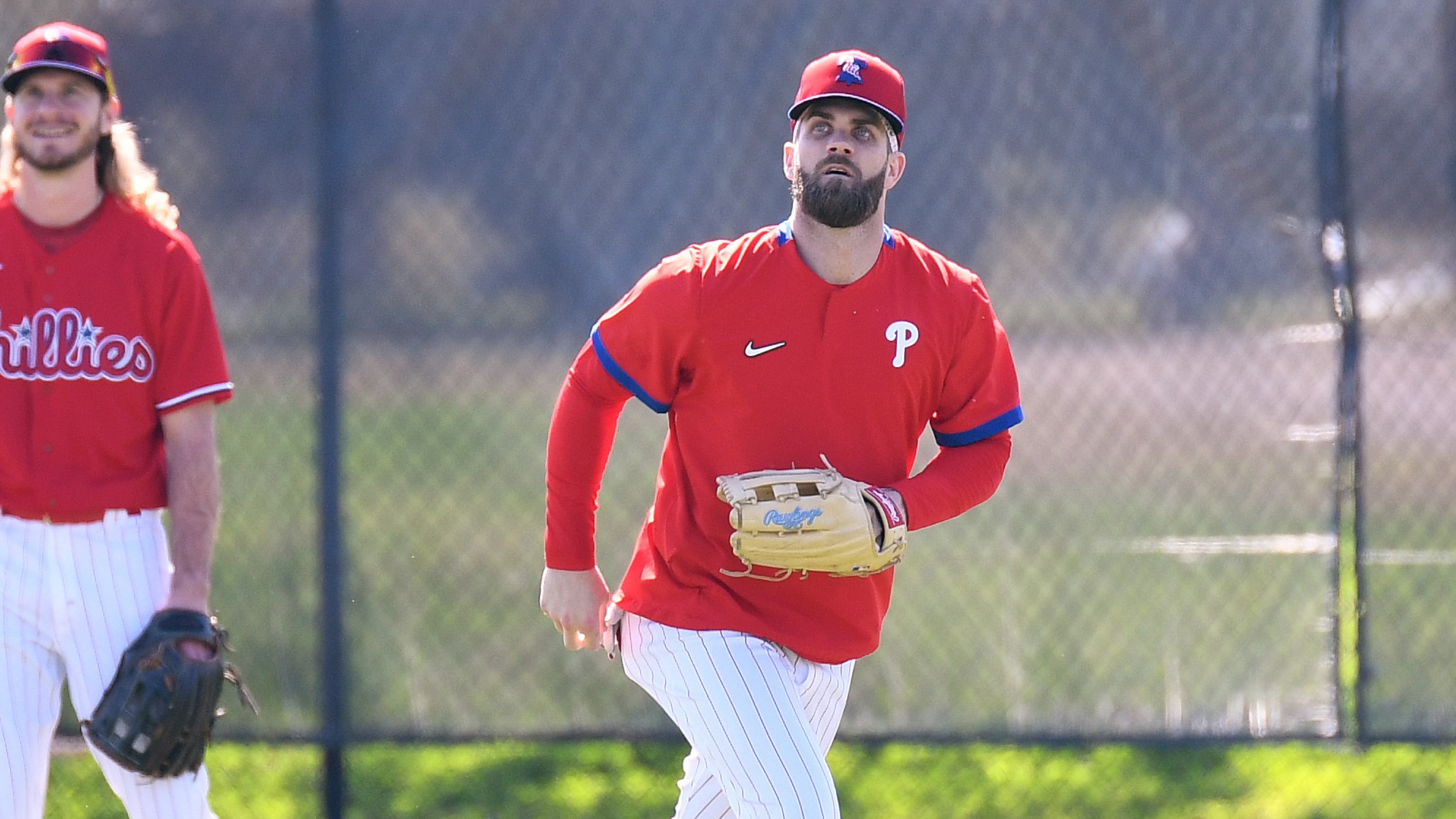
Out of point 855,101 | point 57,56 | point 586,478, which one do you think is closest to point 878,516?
point 586,478

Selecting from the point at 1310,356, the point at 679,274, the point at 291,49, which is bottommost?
the point at 1310,356

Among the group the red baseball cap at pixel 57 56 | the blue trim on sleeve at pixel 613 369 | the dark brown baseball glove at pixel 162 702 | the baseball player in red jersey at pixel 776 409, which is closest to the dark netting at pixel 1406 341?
the baseball player in red jersey at pixel 776 409

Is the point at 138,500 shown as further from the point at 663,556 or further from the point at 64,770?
the point at 64,770

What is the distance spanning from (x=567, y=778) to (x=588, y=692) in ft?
1.42

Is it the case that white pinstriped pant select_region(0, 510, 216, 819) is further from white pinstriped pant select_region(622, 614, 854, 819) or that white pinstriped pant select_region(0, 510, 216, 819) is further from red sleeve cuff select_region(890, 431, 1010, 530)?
red sleeve cuff select_region(890, 431, 1010, 530)

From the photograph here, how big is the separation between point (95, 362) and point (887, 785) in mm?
2592

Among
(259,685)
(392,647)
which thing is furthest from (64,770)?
(392,647)

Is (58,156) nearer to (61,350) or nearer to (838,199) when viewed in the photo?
(61,350)

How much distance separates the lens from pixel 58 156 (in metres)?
3.07

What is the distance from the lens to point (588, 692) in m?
4.30

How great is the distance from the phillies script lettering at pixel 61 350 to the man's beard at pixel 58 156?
28 cm

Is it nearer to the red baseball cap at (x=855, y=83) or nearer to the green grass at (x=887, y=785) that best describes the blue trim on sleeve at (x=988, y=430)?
the red baseball cap at (x=855, y=83)

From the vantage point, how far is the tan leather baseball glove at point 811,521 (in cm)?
275

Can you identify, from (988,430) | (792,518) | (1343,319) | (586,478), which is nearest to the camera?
(792,518)
